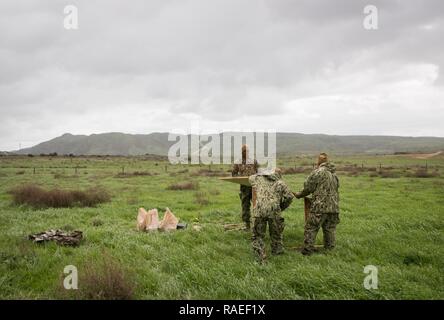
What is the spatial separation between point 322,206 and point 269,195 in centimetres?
135

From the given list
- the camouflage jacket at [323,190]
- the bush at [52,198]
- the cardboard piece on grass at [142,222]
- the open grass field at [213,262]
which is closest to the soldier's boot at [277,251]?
the open grass field at [213,262]

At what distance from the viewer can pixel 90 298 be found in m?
5.98

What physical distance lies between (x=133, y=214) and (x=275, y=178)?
766 centimetres

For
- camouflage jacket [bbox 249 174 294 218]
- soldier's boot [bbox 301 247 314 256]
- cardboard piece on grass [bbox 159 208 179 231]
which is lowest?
soldier's boot [bbox 301 247 314 256]

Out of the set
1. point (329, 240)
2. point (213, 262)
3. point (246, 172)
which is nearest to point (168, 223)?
point (246, 172)

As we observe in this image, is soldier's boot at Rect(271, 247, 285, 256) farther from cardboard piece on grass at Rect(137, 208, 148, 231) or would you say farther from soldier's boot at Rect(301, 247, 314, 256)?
cardboard piece on grass at Rect(137, 208, 148, 231)

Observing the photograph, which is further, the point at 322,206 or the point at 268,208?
the point at 322,206

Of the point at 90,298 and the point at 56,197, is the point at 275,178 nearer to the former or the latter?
the point at 90,298

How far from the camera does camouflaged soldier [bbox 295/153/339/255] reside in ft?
28.9

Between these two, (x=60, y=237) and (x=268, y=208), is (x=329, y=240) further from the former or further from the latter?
(x=60, y=237)

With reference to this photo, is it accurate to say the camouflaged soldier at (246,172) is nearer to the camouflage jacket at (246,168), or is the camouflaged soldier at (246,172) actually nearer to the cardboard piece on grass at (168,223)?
the camouflage jacket at (246,168)

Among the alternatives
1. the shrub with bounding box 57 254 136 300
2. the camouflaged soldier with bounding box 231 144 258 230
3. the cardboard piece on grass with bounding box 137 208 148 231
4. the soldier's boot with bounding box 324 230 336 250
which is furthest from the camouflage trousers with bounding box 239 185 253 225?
the shrub with bounding box 57 254 136 300

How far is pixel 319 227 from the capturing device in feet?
29.5

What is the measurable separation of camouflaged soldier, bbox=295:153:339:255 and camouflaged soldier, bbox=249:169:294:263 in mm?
608
